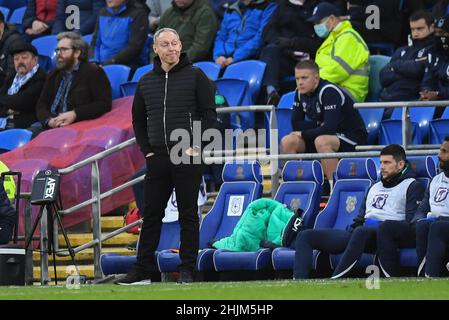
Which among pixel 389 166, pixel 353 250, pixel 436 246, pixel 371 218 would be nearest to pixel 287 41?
pixel 389 166

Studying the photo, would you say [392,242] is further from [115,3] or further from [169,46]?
[115,3]

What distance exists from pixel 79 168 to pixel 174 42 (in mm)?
3646

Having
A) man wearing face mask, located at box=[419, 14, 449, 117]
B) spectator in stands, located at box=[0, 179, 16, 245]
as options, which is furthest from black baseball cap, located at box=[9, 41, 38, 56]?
man wearing face mask, located at box=[419, 14, 449, 117]

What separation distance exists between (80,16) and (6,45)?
154 centimetres

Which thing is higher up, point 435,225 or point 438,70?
point 438,70

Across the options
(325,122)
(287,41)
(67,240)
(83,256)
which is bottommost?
(83,256)

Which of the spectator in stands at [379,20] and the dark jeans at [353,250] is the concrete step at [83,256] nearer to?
the dark jeans at [353,250]

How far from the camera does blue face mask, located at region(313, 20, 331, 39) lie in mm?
16406

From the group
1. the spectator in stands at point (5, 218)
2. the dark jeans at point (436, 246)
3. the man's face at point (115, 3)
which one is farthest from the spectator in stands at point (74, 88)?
the dark jeans at point (436, 246)

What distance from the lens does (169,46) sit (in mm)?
11969

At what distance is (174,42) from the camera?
1200 centimetres

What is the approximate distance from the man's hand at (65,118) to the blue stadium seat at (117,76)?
1.11 meters
